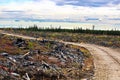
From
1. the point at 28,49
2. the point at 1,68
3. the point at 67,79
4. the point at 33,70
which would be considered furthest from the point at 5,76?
Answer: the point at 28,49

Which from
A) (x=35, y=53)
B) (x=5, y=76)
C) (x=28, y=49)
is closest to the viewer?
(x=5, y=76)

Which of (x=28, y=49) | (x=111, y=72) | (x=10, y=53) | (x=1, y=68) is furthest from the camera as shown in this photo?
(x=28, y=49)

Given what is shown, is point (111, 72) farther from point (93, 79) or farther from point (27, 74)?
point (27, 74)

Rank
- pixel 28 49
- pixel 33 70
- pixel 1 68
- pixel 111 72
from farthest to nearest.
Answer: pixel 28 49, pixel 111 72, pixel 33 70, pixel 1 68

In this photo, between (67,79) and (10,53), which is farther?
(10,53)

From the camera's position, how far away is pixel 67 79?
2280 centimetres

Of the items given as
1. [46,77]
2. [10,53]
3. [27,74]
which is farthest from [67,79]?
[10,53]

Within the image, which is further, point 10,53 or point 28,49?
point 28,49

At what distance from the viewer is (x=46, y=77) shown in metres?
22.2

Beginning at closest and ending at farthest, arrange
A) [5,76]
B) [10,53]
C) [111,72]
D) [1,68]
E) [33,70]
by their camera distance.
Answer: [5,76] → [1,68] → [33,70] → [111,72] → [10,53]

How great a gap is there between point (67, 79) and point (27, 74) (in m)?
2.96

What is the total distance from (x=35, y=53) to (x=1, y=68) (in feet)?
30.9

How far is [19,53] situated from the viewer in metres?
29.0

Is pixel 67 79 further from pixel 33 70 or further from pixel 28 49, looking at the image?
pixel 28 49
